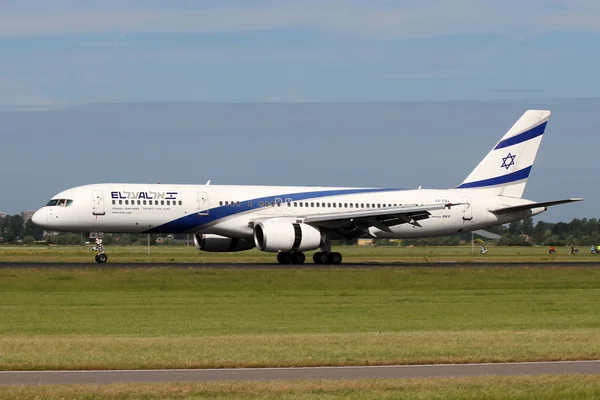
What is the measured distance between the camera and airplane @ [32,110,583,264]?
47.8 meters

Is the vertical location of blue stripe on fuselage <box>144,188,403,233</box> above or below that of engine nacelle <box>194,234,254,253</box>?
above

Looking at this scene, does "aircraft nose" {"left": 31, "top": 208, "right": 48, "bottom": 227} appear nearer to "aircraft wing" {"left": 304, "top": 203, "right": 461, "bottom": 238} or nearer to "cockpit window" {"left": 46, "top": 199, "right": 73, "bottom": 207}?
"cockpit window" {"left": 46, "top": 199, "right": 73, "bottom": 207}

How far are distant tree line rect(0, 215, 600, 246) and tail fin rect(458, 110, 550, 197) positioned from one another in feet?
146

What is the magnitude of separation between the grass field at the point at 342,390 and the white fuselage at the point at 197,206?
33703 mm

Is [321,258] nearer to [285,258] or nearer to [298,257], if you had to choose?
[298,257]

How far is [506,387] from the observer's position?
14609mm

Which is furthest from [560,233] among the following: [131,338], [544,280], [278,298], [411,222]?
[131,338]

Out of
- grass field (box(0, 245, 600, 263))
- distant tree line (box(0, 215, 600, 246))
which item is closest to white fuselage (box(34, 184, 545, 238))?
grass field (box(0, 245, 600, 263))

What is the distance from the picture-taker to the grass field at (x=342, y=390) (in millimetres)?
13758

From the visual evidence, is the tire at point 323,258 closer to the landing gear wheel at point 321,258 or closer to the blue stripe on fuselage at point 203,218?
the landing gear wheel at point 321,258

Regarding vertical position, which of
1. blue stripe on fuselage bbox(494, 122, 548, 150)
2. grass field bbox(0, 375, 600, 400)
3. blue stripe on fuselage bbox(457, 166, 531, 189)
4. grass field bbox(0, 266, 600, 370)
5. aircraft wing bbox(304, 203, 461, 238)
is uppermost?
blue stripe on fuselage bbox(494, 122, 548, 150)

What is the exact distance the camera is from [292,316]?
88.2ft

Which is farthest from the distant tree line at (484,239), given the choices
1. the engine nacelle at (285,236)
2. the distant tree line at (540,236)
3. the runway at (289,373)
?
the runway at (289,373)

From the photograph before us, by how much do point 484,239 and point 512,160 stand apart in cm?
6013
